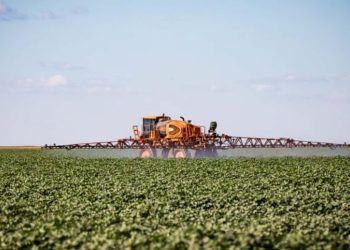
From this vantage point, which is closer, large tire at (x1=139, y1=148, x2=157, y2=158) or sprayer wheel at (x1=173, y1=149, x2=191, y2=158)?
sprayer wheel at (x1=173, y1=149, x2=191, y2=158)

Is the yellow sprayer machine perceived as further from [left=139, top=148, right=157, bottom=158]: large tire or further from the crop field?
the crop field

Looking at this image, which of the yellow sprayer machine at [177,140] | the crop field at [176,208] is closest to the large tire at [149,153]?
the yellow sprayer machine at [177,140]

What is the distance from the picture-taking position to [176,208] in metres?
18.4

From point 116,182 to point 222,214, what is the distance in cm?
907

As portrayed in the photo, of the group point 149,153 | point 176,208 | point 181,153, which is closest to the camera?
point 176,208

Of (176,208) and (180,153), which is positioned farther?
(180,153)

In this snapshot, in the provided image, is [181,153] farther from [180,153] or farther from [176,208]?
[176,208]

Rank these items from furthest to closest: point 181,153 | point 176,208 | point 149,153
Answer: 1. point 149,153
2. point 181,153
3. point 176,208

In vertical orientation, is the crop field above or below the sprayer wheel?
below

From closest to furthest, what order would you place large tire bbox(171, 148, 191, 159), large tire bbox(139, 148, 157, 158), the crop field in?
the crop field, large tire bbox(171, 148, 191, 159), large tire bbox(139, 148, 157, 158)

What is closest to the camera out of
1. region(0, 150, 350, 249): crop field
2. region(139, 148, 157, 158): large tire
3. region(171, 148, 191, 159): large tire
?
region(0, 150, 350, 249): crop field

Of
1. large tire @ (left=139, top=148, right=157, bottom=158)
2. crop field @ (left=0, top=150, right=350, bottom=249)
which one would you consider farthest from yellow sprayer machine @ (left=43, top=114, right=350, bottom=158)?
crop field @ (left=0, top=150, right=350, bottom=249)

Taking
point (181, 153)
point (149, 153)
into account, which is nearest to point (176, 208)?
point (181, 153)

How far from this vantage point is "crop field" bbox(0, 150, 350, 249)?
1091 cm
